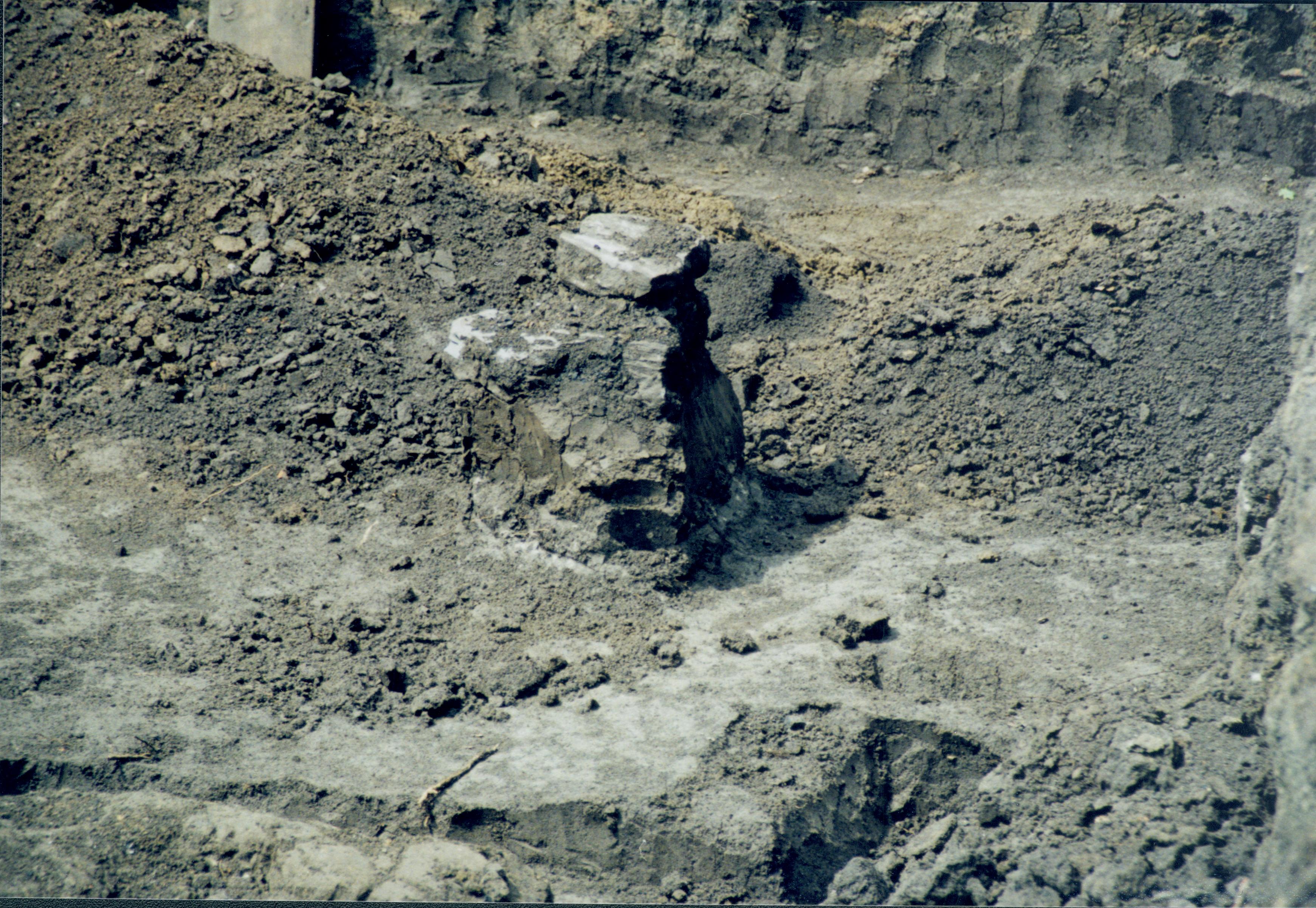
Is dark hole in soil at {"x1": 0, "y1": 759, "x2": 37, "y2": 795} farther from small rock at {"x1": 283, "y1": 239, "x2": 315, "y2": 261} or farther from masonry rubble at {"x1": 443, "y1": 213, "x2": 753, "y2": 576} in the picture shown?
small rock at {"x1": 283, "y1": 239, "x2": 315, "y2": 261}

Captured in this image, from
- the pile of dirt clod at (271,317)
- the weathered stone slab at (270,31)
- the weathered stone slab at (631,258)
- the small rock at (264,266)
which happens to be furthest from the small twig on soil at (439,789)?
the weathered stone slab at (270,31)

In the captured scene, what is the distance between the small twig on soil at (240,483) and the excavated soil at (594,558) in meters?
0.05

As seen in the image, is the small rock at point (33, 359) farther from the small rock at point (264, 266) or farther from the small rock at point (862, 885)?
the small rock at point (862, 885)

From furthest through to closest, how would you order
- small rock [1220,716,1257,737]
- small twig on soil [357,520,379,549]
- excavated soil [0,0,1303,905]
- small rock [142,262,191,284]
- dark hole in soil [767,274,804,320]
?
dark hole in soil [767,274,804,320], small rock [142,262,191,284], small twig on soil [357,520,379,549], excavated soil [0,0,1303,905], small rock [1220,716,1257,737]

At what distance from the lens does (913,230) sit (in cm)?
779

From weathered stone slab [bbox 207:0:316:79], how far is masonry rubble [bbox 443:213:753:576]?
14.5ft

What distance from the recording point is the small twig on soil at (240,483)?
5228 mm

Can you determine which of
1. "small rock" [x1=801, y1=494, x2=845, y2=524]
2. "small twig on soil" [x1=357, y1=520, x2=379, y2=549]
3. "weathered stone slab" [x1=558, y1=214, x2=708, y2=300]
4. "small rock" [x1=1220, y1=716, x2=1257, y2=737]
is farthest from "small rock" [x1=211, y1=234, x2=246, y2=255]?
"small rock" [x1=1220, y1=716, x2=1257, y2=737]

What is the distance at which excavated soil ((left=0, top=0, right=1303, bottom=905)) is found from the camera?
3.15 m

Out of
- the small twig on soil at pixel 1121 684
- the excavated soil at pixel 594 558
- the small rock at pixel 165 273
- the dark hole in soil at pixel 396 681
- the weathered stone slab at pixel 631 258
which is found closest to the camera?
the excavated soil at pixel 594 558

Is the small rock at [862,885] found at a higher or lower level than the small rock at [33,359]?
lower

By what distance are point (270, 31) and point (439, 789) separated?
7.04m

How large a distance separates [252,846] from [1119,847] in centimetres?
268

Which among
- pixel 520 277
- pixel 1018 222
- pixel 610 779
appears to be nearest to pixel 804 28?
pixel 1018 222
